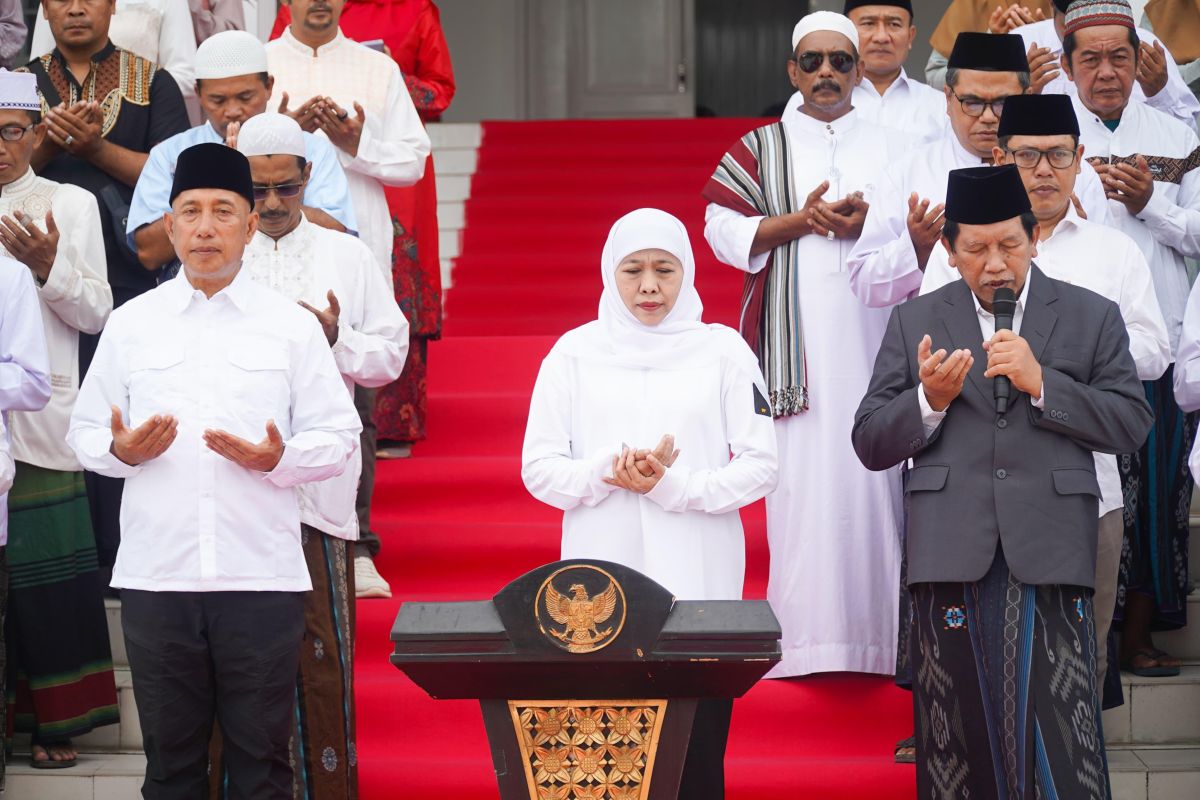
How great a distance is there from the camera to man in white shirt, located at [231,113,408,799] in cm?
458

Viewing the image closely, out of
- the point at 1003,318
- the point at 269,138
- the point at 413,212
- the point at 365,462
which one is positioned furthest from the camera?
the point at 413,212

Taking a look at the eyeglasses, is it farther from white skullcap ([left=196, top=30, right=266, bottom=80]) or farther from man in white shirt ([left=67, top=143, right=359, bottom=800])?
white skullcap ([left=196, top=30, right=266, bottom=80])

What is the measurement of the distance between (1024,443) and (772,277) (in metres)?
1.55

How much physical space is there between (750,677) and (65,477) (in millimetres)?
2802

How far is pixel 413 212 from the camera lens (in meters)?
6.66

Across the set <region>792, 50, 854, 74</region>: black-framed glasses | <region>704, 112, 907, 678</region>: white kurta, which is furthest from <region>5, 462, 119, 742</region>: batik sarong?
<region>792, 50, 854, 74</region>: black-framed glasses

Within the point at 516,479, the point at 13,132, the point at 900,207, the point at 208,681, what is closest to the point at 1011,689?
the point at 900,207

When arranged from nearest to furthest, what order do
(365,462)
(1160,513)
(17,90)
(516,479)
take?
(17,90), (1160,513), (365,462), (516,479)

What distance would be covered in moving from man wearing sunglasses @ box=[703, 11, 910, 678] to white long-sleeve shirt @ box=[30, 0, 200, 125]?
212 centimetres

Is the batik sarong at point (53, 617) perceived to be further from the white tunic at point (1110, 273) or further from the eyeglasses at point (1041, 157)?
the eyeglasses at point (1041, 157)

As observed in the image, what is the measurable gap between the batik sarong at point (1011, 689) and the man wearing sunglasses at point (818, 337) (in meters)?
1.06

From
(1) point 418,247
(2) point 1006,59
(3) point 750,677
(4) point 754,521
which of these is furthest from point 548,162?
(3) point 750,677

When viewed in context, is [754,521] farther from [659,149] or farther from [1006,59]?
[659,149]

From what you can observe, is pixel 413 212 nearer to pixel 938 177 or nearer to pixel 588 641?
pixel 938 177
